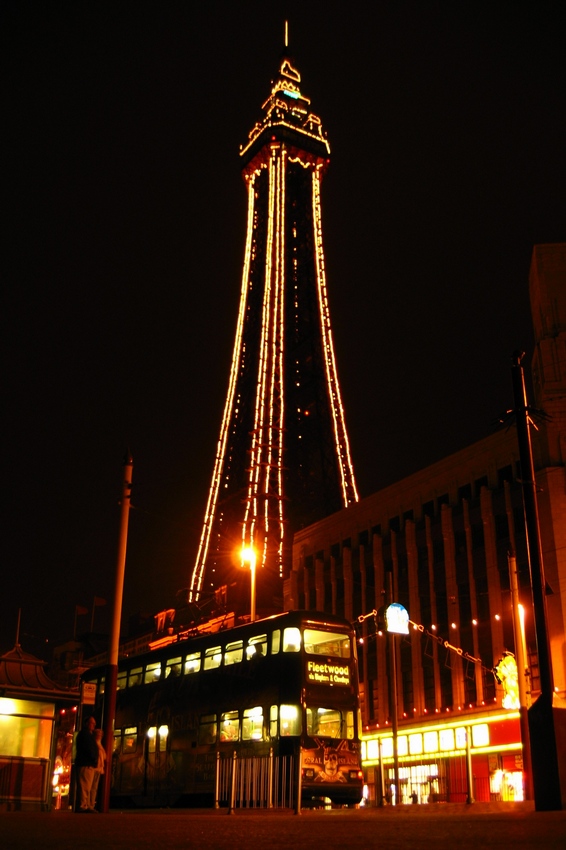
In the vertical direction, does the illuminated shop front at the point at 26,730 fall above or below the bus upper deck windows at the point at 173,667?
below

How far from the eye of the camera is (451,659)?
47875mm

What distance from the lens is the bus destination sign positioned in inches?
873

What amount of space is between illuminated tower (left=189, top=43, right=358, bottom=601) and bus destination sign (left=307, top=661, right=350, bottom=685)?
3566cm

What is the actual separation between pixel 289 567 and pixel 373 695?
14.1 meters

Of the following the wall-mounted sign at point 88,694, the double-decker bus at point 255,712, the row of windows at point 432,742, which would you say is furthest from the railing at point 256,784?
the row of windows at point 432,742

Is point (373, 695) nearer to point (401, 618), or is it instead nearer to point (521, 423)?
point (401, 618)

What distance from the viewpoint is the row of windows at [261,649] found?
74.3 ft

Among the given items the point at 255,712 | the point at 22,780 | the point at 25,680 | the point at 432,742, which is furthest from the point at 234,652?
the point at 432,742

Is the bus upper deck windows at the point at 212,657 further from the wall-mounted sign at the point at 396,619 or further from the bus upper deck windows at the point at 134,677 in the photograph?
the wall-mounted sign at the point at 396,619

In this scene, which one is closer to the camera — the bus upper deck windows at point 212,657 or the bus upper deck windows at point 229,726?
the bus upper deck windows at point 229,726

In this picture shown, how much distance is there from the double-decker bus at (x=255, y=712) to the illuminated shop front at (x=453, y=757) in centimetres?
1190

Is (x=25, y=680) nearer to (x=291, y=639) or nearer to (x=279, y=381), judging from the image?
(x=291, y=639)

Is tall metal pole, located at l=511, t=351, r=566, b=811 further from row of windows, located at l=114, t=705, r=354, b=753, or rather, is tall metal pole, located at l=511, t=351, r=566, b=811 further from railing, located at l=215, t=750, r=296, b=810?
row of windows, located at l=114, t=705, r=354, b=753

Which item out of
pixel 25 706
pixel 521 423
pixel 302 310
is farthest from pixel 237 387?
pixel 521 423
